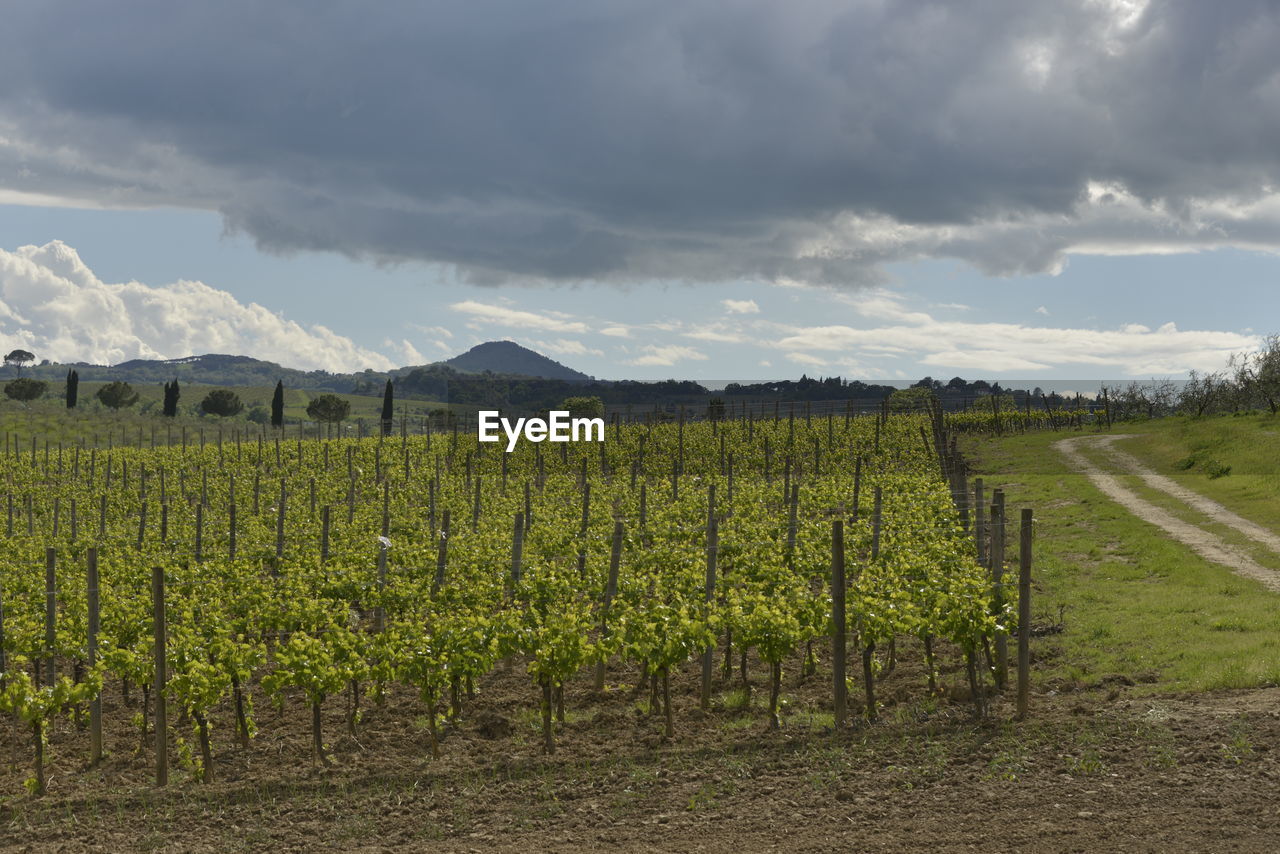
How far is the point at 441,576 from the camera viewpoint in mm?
18797

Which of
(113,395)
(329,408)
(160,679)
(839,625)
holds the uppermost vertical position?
(113,395)

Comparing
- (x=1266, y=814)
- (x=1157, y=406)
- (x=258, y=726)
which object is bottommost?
(x=258, y=726)

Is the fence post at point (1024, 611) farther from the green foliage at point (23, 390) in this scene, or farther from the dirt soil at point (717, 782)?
the green foliage at point (23, 390)

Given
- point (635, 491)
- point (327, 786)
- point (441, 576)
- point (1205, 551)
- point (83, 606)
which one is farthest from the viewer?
point (635, 491)

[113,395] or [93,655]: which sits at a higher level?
[113,395]

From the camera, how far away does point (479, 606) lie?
15148mm

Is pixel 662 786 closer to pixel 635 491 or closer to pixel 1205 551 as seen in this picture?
pixel 1205 551

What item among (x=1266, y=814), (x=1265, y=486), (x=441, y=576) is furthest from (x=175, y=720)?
(x=1265, y=486)

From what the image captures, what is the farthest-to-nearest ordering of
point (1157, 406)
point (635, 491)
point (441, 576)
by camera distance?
1. point (1157, 406)
2. point (635, 491)
3. point (441, 576)

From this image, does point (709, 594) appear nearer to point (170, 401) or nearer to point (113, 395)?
point (170, 401)

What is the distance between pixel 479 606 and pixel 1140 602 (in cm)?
1091

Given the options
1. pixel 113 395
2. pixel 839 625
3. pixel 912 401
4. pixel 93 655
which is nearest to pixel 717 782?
pixel 839 625

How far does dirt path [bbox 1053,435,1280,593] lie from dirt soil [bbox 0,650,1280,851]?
1054 cm

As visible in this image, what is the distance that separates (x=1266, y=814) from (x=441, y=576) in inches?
532
